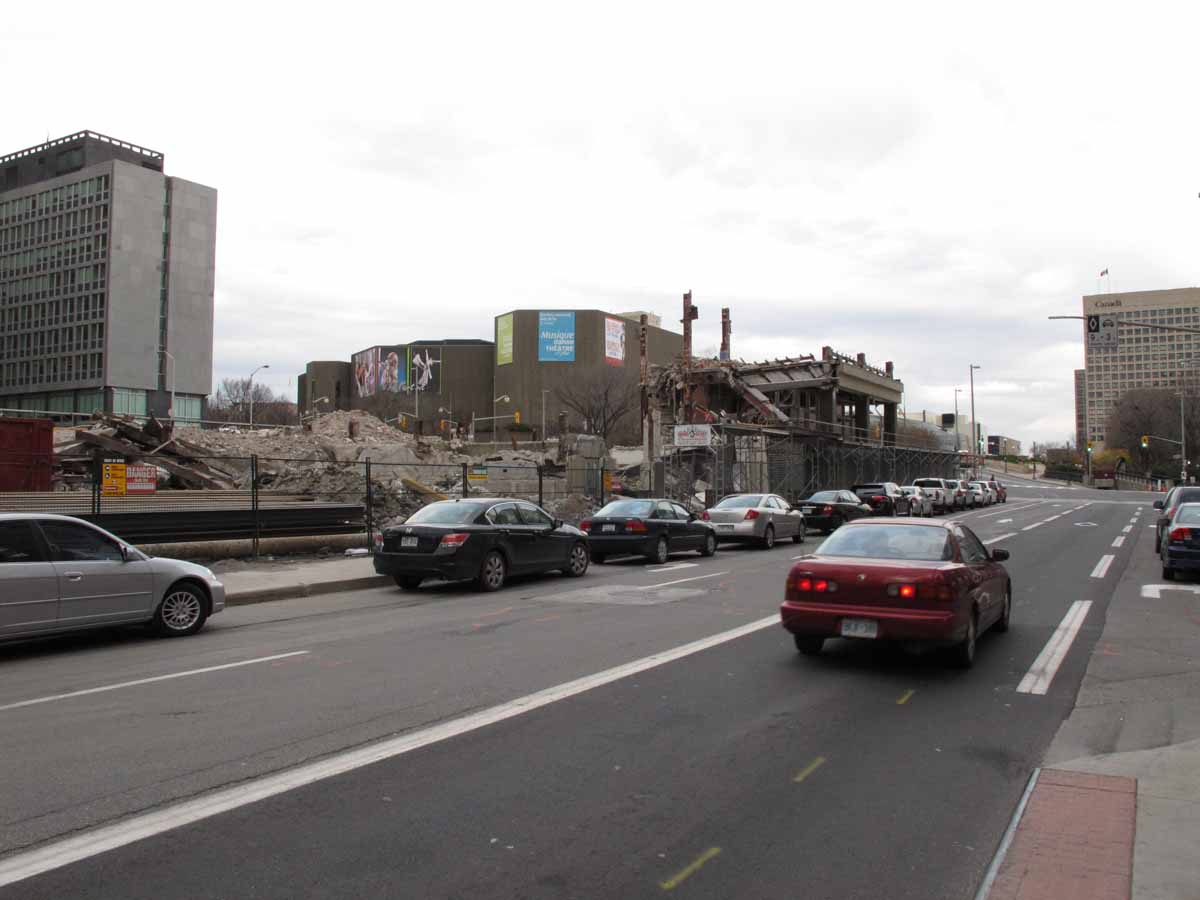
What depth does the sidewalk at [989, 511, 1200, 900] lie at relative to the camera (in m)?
3.95

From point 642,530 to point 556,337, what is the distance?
10757 cm

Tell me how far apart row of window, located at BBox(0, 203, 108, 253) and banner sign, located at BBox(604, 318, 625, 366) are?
62.1m

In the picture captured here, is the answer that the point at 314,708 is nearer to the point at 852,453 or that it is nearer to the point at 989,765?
the point at 989,765

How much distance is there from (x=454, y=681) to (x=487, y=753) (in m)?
2.11

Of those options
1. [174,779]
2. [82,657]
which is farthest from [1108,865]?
[82,657]

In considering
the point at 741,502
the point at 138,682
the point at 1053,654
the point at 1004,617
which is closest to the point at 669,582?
the point at 1004,617

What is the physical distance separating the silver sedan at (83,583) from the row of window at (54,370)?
96431 mm

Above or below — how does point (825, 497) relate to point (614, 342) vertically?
below

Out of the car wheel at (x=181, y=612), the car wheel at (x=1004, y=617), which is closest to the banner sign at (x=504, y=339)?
the car wheel at (x=181, y=612)

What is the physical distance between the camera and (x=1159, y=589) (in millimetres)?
14773

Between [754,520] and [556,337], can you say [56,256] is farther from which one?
[754,520]

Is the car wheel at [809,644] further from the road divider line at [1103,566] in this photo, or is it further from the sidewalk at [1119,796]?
the road divider line at [1103,566]

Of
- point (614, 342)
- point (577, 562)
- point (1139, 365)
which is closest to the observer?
point (577, 562)

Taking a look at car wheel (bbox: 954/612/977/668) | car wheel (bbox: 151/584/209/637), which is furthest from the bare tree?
car wheel (bbox: 954/612/977/668)
